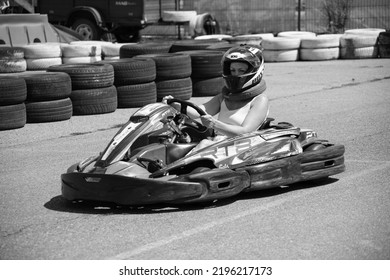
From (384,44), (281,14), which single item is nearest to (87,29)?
(281,14)

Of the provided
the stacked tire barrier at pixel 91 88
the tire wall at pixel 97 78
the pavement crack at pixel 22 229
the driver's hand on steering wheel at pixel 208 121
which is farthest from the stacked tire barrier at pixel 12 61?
the pavement crack at pixel 22 229

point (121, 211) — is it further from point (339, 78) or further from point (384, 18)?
point (384, 18)

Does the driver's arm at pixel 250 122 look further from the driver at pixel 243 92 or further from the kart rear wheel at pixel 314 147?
Answer: the kart rear wheel at pixel 314 147

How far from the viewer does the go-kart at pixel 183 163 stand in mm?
5484

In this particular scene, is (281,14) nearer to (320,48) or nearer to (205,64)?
(320,48)

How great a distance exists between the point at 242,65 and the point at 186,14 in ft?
53.6

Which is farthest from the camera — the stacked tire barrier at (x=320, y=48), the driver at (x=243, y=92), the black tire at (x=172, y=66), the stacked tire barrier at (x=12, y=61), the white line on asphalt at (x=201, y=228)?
the stacked tire barrier at (x=320, y=48)

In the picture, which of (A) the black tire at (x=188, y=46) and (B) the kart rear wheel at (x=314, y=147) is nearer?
(B) the kart rear wheel at (x=314, y=147)

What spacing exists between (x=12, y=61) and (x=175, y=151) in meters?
9.26

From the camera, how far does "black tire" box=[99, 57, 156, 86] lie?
11078 millimetres

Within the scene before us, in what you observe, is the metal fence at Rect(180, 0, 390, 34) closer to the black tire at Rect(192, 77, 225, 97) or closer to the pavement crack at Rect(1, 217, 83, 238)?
the black tire at Rect(192, 77, 225, 97)

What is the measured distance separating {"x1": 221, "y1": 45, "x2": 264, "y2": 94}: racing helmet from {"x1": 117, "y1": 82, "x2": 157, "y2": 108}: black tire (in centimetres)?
480

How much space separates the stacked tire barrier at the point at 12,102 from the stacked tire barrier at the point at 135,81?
1.68m
